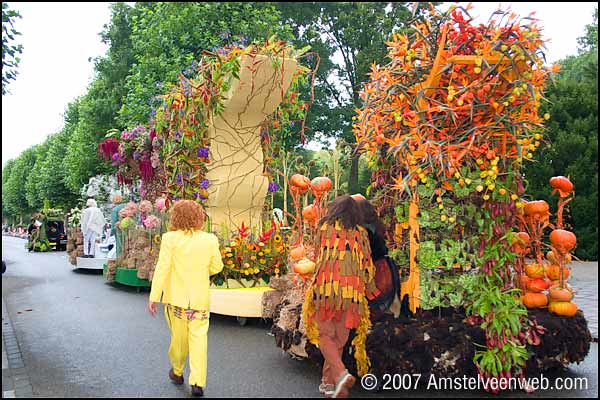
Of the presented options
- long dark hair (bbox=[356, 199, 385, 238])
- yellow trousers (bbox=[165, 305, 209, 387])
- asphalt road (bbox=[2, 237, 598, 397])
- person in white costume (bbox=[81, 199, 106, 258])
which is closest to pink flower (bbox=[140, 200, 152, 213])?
asphalt road (bbox=[2, 237, 598, 397])

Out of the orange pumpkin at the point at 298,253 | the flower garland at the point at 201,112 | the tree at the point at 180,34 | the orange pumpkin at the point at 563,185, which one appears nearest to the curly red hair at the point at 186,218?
the orange pumpkin at the point at 298,253

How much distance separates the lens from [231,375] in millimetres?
5500

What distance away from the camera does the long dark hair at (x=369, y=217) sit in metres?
5.15

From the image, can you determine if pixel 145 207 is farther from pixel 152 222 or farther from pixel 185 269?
pixel 185 269

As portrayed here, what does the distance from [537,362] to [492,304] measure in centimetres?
63

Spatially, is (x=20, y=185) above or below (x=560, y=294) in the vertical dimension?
above

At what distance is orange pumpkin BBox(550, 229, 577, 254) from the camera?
538 cm

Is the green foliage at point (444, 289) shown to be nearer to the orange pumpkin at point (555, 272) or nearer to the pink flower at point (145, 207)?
the orange pumpkin at point (555, 272)

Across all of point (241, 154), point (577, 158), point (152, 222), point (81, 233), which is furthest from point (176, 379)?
point (577, 158)

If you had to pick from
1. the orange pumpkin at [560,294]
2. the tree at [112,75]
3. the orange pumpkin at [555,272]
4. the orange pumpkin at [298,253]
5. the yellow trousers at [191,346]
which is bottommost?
the yellow trousers at [191,346]

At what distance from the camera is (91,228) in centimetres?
1614

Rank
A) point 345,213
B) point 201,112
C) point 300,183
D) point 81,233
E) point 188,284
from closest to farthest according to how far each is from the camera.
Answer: point 345,213, point 188,284, point 300,183, point 201,112, point 81,233

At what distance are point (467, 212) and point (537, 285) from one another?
103 centimetres

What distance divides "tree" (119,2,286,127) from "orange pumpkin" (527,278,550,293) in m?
14.8
